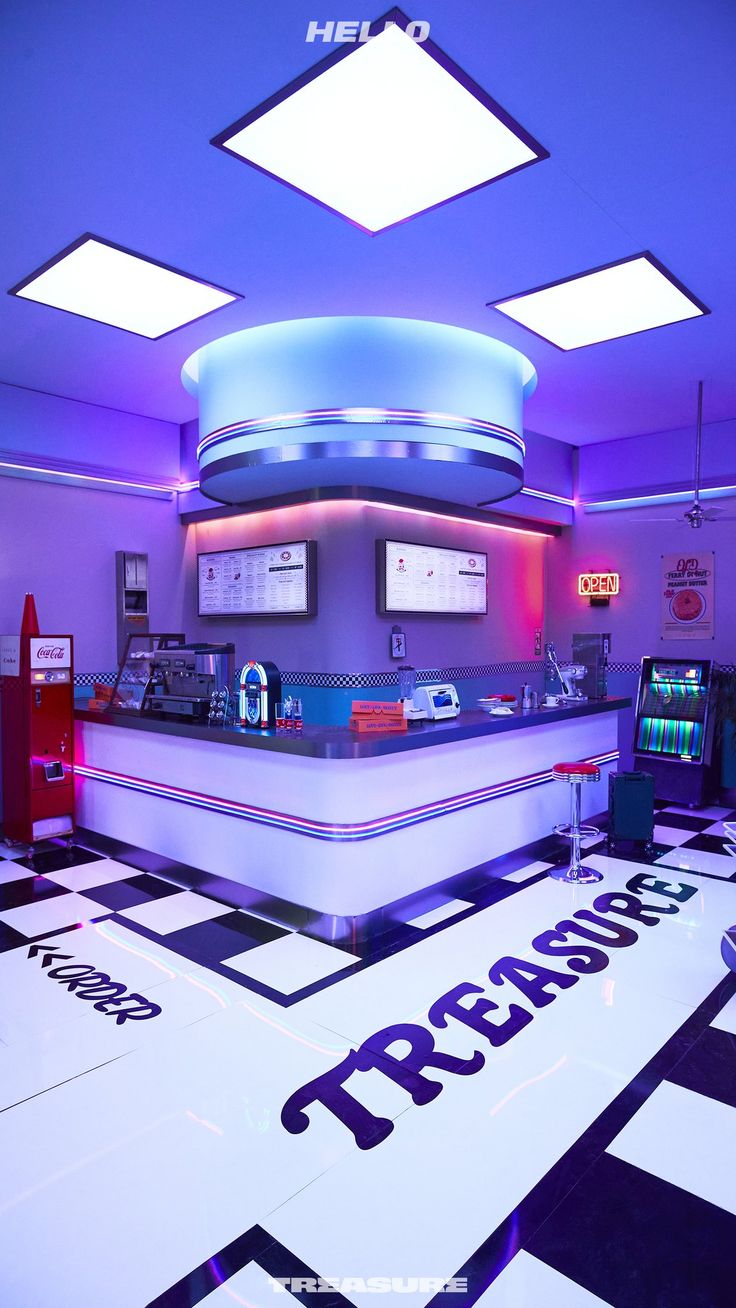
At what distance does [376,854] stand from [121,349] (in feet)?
12.2

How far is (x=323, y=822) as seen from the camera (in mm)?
3832

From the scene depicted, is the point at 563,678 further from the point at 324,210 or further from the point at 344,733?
the point at 324,210

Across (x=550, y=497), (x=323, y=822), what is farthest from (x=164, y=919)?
(x=550, y=497)

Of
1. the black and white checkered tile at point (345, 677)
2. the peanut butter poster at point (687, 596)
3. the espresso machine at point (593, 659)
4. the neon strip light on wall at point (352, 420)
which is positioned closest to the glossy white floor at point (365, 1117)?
the espresso machine at point (593, 659)

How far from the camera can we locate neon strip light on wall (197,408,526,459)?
482 centimetres

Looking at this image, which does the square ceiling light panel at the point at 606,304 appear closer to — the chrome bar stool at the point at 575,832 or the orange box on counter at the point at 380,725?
the orange box on counter at the point at 380,725

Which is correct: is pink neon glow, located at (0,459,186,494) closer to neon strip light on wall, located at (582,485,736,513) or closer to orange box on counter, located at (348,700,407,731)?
orange box on counter, located at (348,700,407,731)

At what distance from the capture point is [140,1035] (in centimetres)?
294

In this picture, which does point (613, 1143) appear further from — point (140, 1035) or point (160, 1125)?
point (140, 1035)

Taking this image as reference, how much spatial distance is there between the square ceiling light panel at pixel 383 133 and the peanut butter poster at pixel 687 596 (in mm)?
5159

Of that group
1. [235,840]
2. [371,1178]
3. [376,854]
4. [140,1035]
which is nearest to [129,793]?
[235,840]

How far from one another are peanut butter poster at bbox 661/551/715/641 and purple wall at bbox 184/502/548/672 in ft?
4.88

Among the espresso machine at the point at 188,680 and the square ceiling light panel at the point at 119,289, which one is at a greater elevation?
the square ceiling light panel at the point at 119,289

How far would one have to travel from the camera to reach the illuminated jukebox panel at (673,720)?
22.6ft
